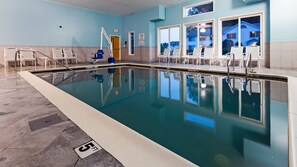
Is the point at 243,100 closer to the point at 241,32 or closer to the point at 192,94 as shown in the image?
the point at 192,94

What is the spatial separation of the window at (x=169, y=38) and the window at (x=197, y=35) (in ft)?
1.82

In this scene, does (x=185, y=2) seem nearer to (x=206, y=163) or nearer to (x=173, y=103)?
(x=173, y=103)

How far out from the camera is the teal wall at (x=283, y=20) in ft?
18.9

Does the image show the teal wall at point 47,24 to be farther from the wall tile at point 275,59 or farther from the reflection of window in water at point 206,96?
the wall tile at point 275,59

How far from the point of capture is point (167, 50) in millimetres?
9766

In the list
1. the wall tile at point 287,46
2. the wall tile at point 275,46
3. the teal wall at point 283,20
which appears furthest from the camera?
the wall tile at point 275,46

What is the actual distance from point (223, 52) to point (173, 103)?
5.89 meters

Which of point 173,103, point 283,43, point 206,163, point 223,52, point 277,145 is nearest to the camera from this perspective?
point 206,163

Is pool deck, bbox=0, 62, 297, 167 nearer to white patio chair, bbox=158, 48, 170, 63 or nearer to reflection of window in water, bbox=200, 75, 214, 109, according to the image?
reflection of window in water, bbox=200, 75, 214, 109

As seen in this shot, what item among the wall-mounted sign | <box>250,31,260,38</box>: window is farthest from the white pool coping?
the wall-mounted sign

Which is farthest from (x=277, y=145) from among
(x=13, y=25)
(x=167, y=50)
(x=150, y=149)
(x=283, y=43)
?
(x=13, y=25)

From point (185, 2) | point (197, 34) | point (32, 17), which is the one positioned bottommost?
point (197, 34)

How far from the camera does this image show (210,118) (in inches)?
95.8

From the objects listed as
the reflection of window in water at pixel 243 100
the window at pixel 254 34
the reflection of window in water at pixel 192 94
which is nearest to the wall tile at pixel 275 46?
the window at pixel 254 34
